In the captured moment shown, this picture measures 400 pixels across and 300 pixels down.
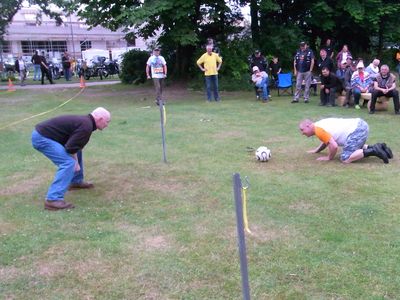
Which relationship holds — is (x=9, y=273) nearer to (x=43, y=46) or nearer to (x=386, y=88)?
(x=386, y=88)

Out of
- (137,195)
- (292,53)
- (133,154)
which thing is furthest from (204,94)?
(137,195)

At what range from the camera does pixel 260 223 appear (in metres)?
5.12

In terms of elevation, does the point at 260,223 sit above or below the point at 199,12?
below

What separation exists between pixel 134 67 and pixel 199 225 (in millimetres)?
18871

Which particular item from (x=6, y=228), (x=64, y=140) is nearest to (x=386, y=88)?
(x=64, y=140)

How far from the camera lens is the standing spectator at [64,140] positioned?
18.1 feet

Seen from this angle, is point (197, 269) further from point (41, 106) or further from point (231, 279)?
point (41, 106)

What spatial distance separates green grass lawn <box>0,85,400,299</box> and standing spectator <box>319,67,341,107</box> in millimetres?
4294

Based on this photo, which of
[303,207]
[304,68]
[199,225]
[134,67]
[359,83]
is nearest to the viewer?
[199,225]

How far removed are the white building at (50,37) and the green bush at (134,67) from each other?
52.0 metres

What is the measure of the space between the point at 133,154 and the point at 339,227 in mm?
4429

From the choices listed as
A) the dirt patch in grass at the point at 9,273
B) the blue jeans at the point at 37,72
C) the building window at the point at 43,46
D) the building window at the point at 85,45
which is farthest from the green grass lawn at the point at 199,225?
the building window at the point at 85,45

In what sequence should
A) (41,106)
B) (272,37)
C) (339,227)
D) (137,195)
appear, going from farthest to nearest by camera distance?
1. (272,37)
2. (41,106)
3. (137,195)
4. (339,227)

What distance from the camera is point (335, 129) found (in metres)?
7.15
